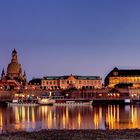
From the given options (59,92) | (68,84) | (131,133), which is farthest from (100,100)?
(131,133)

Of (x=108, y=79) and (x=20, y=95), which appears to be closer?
(x=20, y=95)

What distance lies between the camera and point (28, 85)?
185 meters

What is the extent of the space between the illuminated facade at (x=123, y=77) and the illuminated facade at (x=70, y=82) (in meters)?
5.80

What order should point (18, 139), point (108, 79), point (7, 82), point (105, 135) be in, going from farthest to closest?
point (108, 79), point (7, 82), point (105, 135), point (18, 139)

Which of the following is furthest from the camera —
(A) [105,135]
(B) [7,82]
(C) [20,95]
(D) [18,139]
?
(B) [7,82]

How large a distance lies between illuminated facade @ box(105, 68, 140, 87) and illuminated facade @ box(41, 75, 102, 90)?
5804 millimetres

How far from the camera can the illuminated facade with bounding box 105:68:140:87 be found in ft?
620

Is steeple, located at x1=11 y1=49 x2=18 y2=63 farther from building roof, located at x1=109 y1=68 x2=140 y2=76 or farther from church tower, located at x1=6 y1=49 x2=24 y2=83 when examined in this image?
building roof, located at x1=109 y1=68 x2=140 y2=76

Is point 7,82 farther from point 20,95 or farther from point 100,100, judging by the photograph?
point 100,100

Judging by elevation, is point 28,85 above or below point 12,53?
below

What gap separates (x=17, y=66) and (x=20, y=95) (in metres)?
22.1

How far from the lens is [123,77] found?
190 meters

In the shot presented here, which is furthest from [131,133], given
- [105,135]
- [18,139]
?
[18,139]

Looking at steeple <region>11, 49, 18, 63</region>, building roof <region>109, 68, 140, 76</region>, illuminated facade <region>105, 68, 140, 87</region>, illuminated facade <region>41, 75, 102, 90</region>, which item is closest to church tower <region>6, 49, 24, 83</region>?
steeple <region>11, 49, 18, 63</region>
